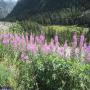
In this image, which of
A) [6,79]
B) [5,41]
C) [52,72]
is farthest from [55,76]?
[5,41]

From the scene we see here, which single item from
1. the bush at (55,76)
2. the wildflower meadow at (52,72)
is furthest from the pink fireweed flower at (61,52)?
the bush at (55,76)

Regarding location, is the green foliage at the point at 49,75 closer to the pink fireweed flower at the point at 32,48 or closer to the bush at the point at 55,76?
the bush at the point at 55,76

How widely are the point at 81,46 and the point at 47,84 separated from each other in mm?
2974

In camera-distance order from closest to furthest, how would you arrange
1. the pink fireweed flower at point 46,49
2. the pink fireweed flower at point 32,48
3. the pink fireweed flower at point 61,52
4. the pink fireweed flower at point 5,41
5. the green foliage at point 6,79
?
the green foliage at point 6,79 < the pink fireweed flower at point 61,52 < the pink fireweed flower at point 46,49 < the pink fireweed flower at point 32,48 < the pink fireweed flower at point 5,41

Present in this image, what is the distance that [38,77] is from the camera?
1170cm

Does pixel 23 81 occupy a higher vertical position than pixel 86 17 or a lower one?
higher

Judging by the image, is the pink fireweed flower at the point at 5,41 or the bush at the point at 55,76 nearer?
the bush at the point at 55,76

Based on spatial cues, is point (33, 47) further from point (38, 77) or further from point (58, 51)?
point (38, 77)

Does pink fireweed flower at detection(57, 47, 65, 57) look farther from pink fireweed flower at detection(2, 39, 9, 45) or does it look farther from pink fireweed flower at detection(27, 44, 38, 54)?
pink fireweed flower at detection(2, 39, 9, 45)

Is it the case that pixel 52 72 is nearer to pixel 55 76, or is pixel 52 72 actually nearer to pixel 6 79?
pixel 55 76

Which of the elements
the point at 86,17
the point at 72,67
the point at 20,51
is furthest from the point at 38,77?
the point at 86,17

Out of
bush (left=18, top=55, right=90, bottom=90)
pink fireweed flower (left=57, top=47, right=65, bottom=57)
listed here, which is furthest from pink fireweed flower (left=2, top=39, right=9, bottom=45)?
bush (left=18, top=55, right=90, bottom=90)

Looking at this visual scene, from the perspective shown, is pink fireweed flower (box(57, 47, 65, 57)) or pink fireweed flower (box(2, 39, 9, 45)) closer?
pink fireweed flower (box(57, 47, 65, 57))

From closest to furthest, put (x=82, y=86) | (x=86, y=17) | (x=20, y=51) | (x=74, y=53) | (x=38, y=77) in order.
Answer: (x=82, y=86) → (x=38, y=77) → (x=74, y=53) → (x=20, y=51) → (x=86, y=17)
